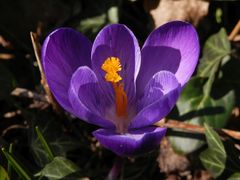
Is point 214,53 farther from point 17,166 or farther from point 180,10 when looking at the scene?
point 17,166

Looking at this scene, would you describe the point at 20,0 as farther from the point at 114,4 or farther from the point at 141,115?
the point at 141,115

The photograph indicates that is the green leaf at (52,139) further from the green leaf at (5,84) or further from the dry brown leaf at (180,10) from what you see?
the dry brown leaf at (180,10)

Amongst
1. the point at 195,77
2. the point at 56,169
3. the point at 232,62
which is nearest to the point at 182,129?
the point at 195,77

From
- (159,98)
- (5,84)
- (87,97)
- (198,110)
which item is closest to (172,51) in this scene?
(159,98)

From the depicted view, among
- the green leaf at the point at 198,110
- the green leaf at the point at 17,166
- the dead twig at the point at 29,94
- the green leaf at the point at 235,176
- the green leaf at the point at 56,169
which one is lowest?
the green leaf at the point at 235,176

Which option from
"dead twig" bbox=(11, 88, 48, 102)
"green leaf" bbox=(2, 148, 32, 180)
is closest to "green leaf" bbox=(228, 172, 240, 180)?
"green leaf" bbox=(2, 148, 32, 180)

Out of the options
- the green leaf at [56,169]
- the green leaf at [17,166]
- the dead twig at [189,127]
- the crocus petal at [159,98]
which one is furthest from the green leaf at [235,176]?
the green leaf at [17,166]

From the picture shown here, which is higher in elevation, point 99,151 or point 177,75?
point 177,75
